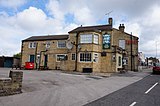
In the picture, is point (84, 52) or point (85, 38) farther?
point (85, 38)

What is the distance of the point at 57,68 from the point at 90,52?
7525mm

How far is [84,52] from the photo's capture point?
29016 millimetres

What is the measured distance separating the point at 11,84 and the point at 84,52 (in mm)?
19857

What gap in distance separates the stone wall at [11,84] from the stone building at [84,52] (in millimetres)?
18895

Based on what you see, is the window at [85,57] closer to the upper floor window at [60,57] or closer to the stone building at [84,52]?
the stone building at [84,52]

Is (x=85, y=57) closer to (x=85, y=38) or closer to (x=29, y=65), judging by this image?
(x=85, y=38)

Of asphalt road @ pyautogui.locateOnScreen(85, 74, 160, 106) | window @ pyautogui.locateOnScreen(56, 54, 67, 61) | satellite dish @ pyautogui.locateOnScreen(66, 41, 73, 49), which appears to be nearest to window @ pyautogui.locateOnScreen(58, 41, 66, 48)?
window @ pyautogui.locateOnScreen(56, 54, 67, 61)

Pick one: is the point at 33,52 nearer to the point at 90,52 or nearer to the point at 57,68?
the point at 57,68

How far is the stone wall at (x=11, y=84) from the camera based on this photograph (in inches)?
364

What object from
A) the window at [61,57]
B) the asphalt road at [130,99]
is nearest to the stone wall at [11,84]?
the asphalt road at [130,99]

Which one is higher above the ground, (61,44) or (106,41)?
(106,41)

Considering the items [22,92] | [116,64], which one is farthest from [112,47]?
[22,92]

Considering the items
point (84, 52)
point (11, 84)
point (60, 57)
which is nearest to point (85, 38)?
point (84, 52)

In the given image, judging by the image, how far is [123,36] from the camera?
36.9 metres
